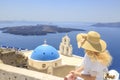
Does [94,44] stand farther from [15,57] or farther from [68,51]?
[68,51]

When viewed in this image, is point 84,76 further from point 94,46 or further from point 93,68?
point 94,46

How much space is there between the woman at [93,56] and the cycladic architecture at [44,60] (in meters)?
12.7

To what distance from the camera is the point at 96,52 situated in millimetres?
3604

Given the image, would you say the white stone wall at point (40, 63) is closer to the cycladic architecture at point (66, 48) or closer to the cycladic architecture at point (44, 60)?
the cycladic architecture at point (44, 60)

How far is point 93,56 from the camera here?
3.60 m

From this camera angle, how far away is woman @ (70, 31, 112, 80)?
3.54m

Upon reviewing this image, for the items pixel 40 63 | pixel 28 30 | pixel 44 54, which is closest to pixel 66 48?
pixel 44 54

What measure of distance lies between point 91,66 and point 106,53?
0.30 meters

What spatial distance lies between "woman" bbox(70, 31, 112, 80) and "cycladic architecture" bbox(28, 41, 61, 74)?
12.7 metres

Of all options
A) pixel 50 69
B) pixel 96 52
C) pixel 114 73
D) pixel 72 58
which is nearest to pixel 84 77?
pixel 96 52

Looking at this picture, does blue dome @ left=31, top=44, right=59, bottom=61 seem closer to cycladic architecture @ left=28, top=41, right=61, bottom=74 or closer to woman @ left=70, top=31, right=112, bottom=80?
cycladic architecture @ left=28, top=41, right=61, bottom=74

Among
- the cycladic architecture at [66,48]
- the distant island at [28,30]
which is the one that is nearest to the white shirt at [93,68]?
the cycladic architecture at [66,48]

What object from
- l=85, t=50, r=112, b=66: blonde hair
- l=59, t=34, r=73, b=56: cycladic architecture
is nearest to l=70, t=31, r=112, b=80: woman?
l=85, t=50, r=112, b=66: blonde hair

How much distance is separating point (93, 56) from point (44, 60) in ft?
43.3
